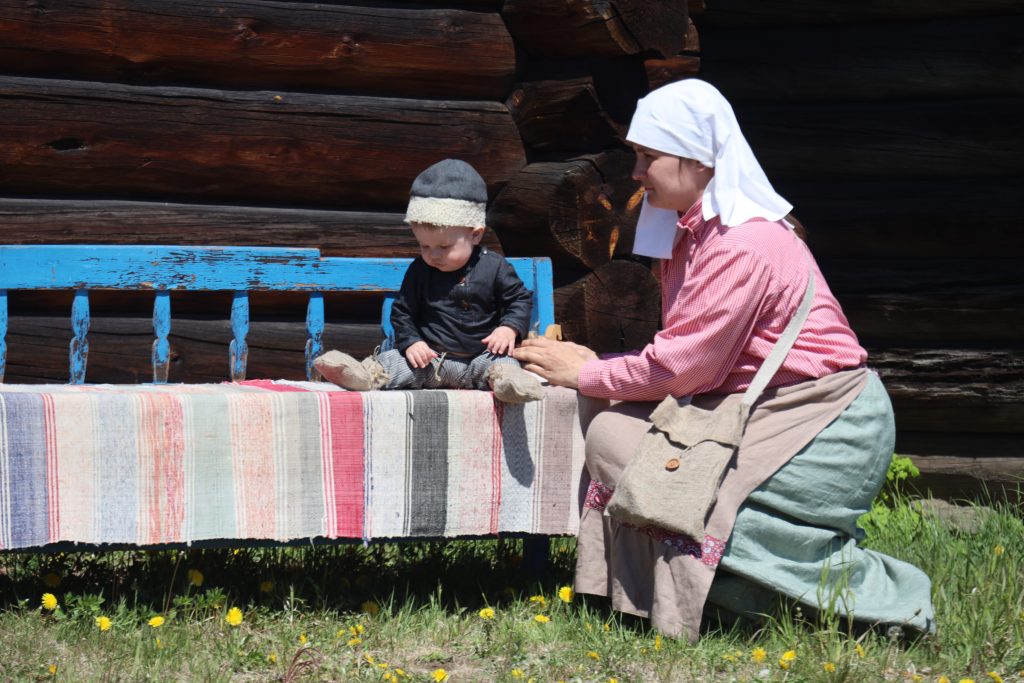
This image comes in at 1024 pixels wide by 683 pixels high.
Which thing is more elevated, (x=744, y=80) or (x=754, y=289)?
(x=744, y=80)

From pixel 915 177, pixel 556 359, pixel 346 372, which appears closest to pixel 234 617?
pixel 346 372

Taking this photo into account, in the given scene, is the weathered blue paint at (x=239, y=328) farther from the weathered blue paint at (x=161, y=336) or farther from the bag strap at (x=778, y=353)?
the bag strap at (x=778, y=353)

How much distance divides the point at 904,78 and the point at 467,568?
10.1ft

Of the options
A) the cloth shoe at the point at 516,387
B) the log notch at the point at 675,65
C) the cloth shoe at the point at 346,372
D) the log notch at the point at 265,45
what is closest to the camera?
the cloth shoe at the point at 516,387

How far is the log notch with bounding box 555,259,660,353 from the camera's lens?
426cm

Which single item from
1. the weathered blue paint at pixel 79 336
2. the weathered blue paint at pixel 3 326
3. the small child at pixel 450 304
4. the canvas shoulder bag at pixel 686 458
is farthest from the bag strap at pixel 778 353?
the weathered blue paint at pixel 3 326

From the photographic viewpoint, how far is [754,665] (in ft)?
9.52

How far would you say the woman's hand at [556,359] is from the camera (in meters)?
3.24

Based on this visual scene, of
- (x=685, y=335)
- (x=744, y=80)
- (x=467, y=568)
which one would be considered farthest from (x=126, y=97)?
(x=744, y=80)

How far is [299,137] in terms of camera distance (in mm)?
4301

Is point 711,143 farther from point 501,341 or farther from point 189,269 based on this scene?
point 189,269

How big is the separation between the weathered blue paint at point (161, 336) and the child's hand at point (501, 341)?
1.10 meters

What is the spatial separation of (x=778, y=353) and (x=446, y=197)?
1074 mm

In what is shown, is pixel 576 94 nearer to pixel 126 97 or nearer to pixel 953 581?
pixel 126 97
